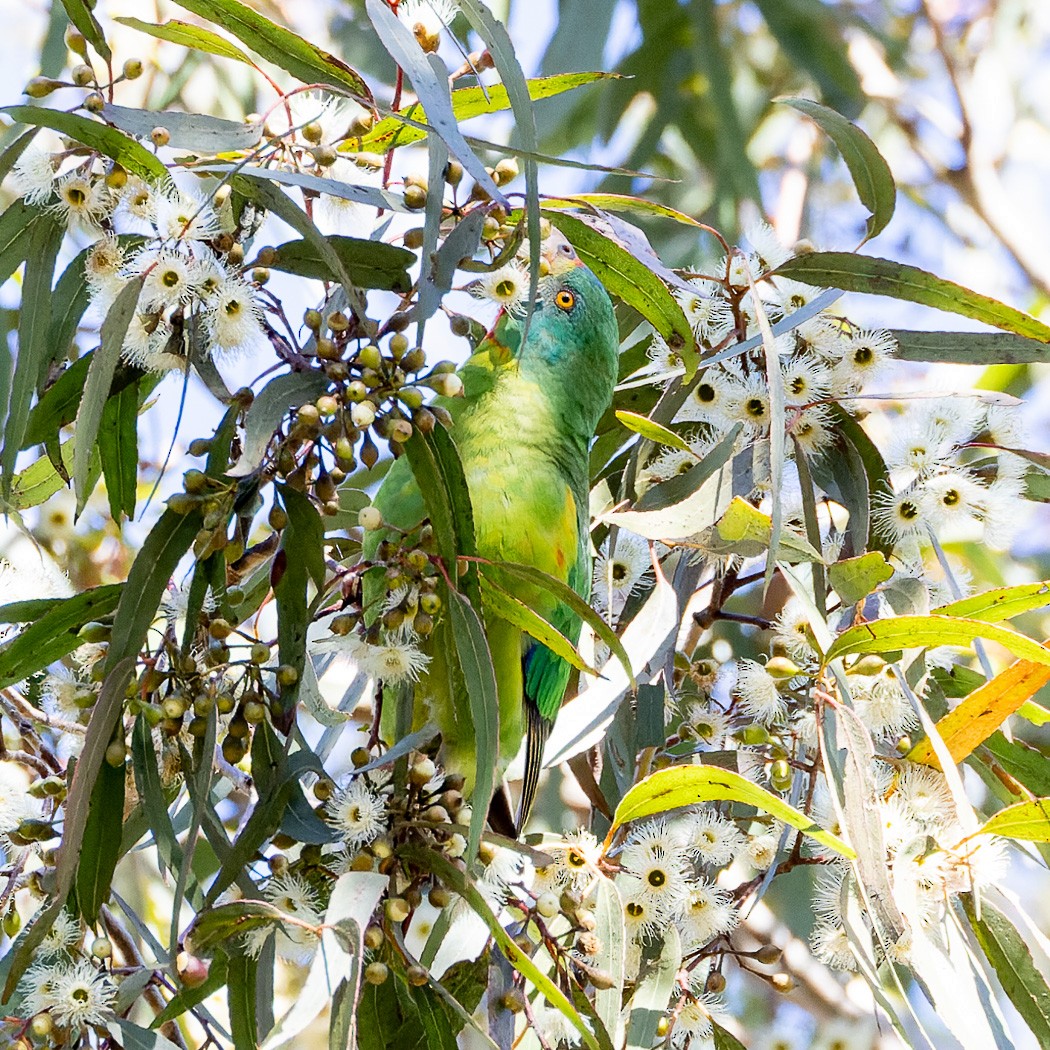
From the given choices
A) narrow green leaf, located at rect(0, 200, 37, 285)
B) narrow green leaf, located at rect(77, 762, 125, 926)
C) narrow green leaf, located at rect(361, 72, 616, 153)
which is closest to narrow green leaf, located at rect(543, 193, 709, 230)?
narrow green leaf, located at rect(361, 72, 616, 153)

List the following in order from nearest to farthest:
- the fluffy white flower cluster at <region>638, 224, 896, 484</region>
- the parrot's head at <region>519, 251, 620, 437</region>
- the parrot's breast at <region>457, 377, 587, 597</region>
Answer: the fluffy white flower cluster at <region>638, 224, 896, 484</region> → the parrot's breast at <region>457, 377, 587, 597</region> → the parrot's head at <region>519, 251, 620, 437</region>

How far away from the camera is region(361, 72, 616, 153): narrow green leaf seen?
1809mm

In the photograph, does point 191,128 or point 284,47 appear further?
point 284,47

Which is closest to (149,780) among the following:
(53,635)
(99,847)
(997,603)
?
(99,847)

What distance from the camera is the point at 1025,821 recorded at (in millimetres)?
1818

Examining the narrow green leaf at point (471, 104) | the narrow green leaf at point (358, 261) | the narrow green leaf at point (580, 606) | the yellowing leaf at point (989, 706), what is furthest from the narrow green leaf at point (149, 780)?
the yellowing leaf at point (989, 706)

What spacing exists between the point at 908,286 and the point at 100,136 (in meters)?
1.16

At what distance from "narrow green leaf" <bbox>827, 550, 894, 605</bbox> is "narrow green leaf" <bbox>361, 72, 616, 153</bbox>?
2.49 feet

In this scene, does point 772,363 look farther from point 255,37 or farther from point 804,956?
point 804,956

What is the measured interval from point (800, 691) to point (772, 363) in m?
0.57

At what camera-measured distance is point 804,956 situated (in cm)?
427

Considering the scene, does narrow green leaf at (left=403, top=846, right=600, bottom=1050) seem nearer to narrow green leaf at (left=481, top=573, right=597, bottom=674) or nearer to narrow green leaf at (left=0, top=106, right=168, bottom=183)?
narrow green leaf at (left=481, top=573, right=597, bottom=674)

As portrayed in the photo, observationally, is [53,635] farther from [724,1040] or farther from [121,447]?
[724,1040]

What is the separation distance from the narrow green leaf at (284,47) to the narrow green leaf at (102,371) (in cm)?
39
